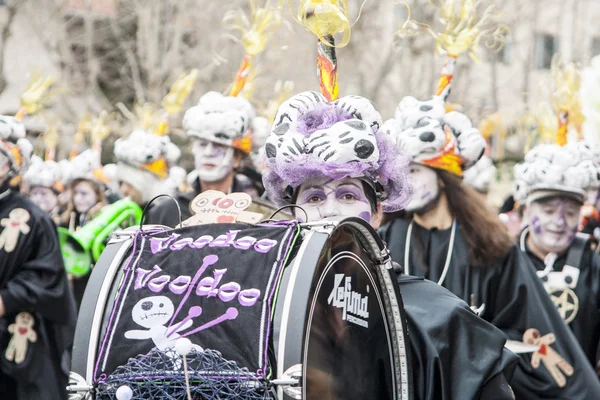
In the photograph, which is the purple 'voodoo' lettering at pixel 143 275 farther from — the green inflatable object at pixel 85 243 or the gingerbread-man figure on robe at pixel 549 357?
the green inflatable object at pixel 85 243

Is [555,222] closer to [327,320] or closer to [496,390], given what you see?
[496,390]

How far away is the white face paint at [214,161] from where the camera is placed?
791cm

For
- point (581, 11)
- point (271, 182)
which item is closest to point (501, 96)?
point (581, 11)

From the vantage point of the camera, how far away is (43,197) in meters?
12.0

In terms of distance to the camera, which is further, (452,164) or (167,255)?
(452,164)

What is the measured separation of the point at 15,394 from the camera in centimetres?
697

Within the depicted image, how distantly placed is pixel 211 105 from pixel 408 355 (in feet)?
15.4

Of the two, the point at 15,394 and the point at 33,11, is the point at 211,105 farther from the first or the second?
the point at 33,11

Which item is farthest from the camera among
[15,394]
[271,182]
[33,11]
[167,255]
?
[33,11]

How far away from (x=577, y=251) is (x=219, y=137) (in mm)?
2676

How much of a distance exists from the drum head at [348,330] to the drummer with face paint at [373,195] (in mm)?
187

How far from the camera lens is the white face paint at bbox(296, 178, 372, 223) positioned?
3906 mm

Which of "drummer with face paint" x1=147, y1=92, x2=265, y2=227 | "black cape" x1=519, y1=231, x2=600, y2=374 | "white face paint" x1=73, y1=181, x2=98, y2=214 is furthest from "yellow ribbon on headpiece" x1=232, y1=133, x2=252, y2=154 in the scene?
"white face paint" x1=73, y1=181, x2=98, y2=214

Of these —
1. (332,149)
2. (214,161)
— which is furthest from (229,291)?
(214,161)
